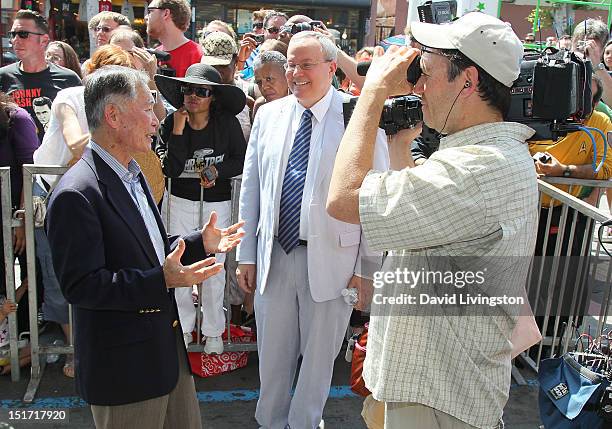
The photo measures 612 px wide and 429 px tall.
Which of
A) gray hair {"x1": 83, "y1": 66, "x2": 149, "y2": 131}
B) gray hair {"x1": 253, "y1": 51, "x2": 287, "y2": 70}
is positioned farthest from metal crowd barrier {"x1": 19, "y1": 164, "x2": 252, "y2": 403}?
gray hair {"x1": 83, "y1": 66, "x2": 149, "y2": 131}

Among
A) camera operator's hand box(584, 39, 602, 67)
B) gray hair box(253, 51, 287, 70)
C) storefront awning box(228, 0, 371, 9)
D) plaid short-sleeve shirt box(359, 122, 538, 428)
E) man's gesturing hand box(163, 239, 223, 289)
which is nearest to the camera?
plaid short-sleeve shirt box(359, 122, 538, 428)

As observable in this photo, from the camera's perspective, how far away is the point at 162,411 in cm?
245

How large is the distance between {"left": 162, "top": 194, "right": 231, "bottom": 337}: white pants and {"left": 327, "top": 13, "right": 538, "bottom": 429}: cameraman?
233 cm

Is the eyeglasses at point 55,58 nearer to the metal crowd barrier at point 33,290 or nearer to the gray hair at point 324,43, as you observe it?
the metal crowd barrier at point 33,290

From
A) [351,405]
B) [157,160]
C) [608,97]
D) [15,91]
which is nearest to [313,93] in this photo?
[157,160]

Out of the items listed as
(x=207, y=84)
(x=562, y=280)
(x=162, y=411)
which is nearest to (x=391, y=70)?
(x=162, y=411)

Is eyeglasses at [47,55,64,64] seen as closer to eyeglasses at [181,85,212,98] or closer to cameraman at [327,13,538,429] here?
eyeglasses at [181,85,212,98]

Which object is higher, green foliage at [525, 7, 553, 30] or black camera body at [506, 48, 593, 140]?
green foliage at [525, 7, 553, 30]

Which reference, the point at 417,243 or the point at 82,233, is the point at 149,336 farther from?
the point at 417,243

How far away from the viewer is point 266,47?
5.05m

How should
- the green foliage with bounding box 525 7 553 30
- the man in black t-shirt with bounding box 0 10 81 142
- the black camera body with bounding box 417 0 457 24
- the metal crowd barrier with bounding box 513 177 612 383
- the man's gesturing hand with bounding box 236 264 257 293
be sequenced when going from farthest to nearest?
the green foliage with bounding box 525 7 553 30 < the man in black t-shirt with bounding box 0 10 81 142 < the metal crowd barrier with bounding box 513 177 612 383 < the man's gesturing hand with bounding box 236 264 257 293 < the black camera body with bounding box 417 0 457 24

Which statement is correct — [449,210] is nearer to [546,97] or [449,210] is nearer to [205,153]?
[546,97]

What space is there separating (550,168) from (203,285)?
2492 mm

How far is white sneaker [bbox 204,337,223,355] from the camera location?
4.14m
